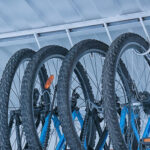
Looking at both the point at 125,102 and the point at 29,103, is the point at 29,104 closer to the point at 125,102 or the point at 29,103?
the point at 29,103

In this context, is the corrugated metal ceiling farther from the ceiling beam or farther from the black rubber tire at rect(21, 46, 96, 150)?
the black rubber tire at rect(21, 46, 96, 150)

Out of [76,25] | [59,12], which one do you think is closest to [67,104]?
[59,12]

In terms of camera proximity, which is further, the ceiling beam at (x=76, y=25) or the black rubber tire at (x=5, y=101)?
the ceiling beam at (x=76, y=25)

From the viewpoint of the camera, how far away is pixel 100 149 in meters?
2.69

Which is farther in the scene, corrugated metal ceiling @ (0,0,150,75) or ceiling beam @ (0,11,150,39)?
ceiling beam @ (0,11,150,39)

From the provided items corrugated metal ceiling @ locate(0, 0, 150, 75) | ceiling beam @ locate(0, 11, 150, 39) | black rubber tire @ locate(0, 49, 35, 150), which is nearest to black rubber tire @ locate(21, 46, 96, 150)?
black rubber tire @ locate(0, 49, 35, 150)

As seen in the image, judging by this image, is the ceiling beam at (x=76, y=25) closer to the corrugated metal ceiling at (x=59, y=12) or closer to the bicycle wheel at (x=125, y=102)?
the corrugated metal ceiling at (x=59, y=12)

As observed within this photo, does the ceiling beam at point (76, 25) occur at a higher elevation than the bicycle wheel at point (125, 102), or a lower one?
higher

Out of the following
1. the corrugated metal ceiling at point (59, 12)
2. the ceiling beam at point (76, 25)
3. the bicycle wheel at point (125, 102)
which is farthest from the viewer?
the ceiling beam at point (76, 25)

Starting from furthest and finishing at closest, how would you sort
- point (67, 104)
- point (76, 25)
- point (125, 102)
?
point (76, 25), point (125, 102), point (67, 104)

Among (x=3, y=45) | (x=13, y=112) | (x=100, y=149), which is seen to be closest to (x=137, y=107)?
(x=100, y=149)

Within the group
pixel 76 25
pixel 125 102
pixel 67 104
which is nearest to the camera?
pixel 67 104

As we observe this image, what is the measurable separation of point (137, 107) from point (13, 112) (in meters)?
1.06

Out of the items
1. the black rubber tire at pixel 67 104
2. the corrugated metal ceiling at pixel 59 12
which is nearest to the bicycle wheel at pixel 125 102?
the black rubber tire at pixel 67 104
